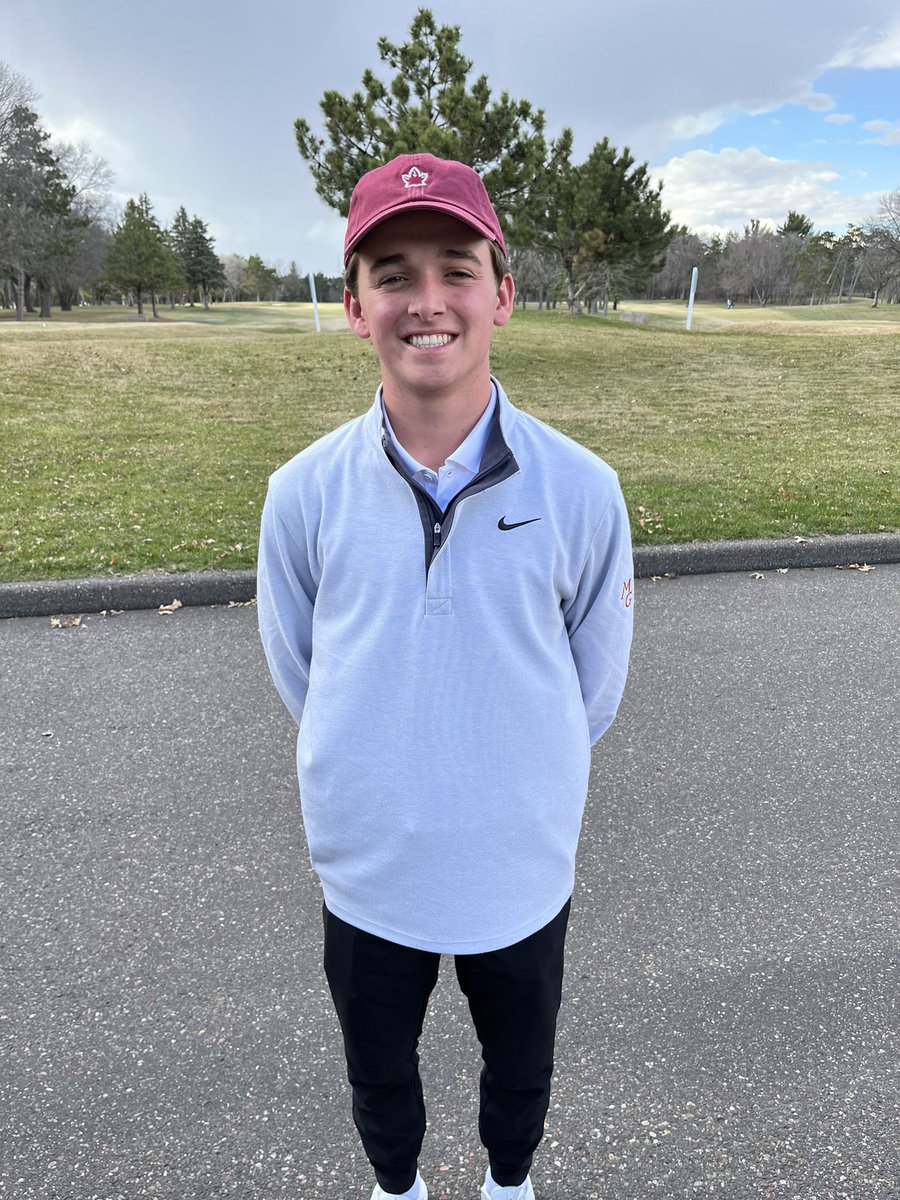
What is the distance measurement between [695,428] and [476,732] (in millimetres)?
9631

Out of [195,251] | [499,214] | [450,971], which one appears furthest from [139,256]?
[450,971]

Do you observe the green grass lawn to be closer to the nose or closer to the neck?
the neck

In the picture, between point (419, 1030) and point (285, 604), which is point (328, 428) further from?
point (419, 1030)

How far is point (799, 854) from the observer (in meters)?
2.70

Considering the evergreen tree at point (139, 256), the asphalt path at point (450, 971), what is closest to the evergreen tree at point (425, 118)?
the asphalt path at point (450, 971)

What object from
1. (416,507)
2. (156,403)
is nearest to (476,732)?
(416,507)

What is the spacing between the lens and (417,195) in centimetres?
123

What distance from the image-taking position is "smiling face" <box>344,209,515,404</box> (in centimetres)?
126

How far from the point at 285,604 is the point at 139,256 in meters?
53.6

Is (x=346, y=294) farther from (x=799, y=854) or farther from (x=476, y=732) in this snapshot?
(x=799, y=854)

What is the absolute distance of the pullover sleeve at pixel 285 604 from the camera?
1471mm

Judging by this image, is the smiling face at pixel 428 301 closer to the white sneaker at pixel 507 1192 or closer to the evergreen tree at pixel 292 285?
the white sneaker at pixel 507 1192

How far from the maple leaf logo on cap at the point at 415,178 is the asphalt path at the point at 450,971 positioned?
3.89ft

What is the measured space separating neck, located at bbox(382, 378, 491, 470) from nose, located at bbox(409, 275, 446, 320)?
144mm
